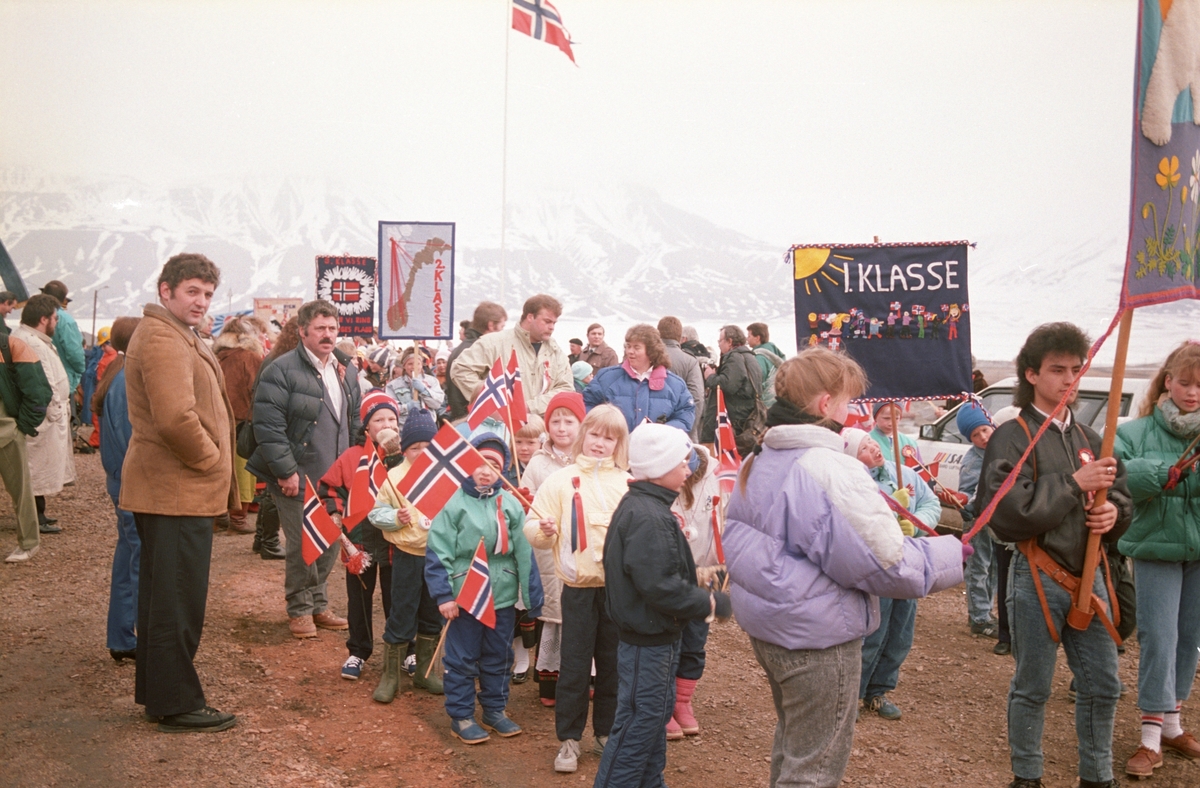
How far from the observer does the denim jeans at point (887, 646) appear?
5332 mm

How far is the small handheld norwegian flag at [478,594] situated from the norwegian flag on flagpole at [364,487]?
3.60ft

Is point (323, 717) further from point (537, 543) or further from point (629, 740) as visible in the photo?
point (629, 740)

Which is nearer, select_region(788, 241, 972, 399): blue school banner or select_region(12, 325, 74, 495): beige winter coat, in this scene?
select_region(788, 241, 972, 399): blue school banner

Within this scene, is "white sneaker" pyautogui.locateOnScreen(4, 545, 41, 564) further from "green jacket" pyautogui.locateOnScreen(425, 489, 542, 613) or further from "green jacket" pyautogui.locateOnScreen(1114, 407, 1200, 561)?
"green jacket" pyautogui.locateOnScreen(1114, 407, 1200, 561)

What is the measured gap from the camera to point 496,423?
19.4 ft

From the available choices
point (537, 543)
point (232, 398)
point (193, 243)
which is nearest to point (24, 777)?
point (537, 543)

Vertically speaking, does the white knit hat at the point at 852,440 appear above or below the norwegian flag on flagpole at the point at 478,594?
above

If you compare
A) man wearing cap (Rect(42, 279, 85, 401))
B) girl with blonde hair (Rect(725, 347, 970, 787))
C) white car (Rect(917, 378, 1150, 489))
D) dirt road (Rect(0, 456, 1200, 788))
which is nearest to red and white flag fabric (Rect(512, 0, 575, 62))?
man wearing cap (Rect(42, 279, 85, 401))

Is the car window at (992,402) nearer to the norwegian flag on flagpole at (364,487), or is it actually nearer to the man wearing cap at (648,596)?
the norwegian flag on flagpole at (364,487)

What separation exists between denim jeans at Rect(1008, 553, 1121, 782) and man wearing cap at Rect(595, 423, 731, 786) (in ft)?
4.37

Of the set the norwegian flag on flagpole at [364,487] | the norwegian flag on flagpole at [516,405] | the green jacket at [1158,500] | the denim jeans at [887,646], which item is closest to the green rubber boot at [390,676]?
the norwegian flag on flagpole at [364,487]

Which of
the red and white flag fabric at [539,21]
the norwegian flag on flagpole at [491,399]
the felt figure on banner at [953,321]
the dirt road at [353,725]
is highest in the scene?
the red and white flag fabric at [539,21]

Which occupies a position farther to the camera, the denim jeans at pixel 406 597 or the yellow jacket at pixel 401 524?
the denim jeans at pixel 406 597

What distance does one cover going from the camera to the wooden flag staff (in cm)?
360
